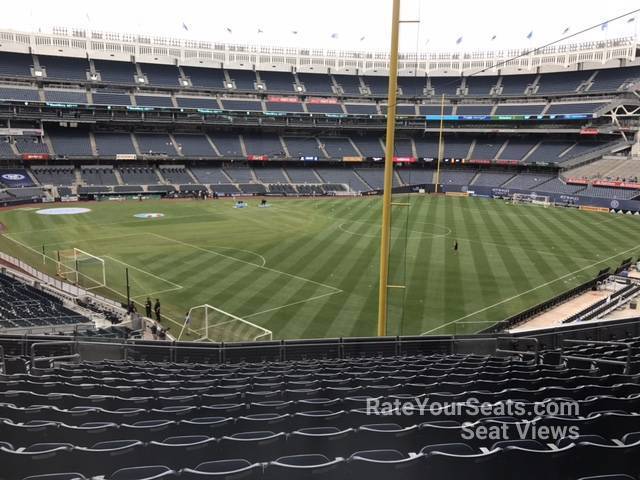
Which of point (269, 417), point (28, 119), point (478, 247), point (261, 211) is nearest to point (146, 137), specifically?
point (28, 119)

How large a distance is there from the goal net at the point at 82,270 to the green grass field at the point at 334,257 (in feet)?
→ 2.46

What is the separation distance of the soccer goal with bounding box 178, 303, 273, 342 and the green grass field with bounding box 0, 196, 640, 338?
3.18ft

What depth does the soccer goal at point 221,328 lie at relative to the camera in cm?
2072

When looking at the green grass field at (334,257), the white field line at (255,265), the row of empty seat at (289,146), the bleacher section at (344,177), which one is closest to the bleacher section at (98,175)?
the row of empty seat at (289,146)

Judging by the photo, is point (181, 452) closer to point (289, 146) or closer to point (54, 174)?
point (54, 174)

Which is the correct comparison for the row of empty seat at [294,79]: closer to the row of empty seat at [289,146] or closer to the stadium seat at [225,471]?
the row of empty seat at [289,146]

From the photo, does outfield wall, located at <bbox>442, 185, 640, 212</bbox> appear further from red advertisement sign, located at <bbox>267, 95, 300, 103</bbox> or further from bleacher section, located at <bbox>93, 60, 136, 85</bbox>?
bleacher section, located at <bbox>93, 60, 136, 85</bbox>

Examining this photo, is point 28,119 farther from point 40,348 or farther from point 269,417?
point 269,417

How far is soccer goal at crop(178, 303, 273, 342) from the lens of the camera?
20.7 m

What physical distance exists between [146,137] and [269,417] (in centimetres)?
8134

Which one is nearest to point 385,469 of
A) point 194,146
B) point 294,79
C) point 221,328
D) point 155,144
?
point 221,328

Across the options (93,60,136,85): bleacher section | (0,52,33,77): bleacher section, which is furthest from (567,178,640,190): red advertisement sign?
(0,52,33,77): bleacher section

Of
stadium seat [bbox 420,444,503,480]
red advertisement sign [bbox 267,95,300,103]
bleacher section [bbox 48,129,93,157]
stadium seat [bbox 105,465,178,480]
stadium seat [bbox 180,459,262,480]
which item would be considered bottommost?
stadium seat [bbox 105,465,178,480]

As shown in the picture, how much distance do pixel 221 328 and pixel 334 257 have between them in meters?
14.9
